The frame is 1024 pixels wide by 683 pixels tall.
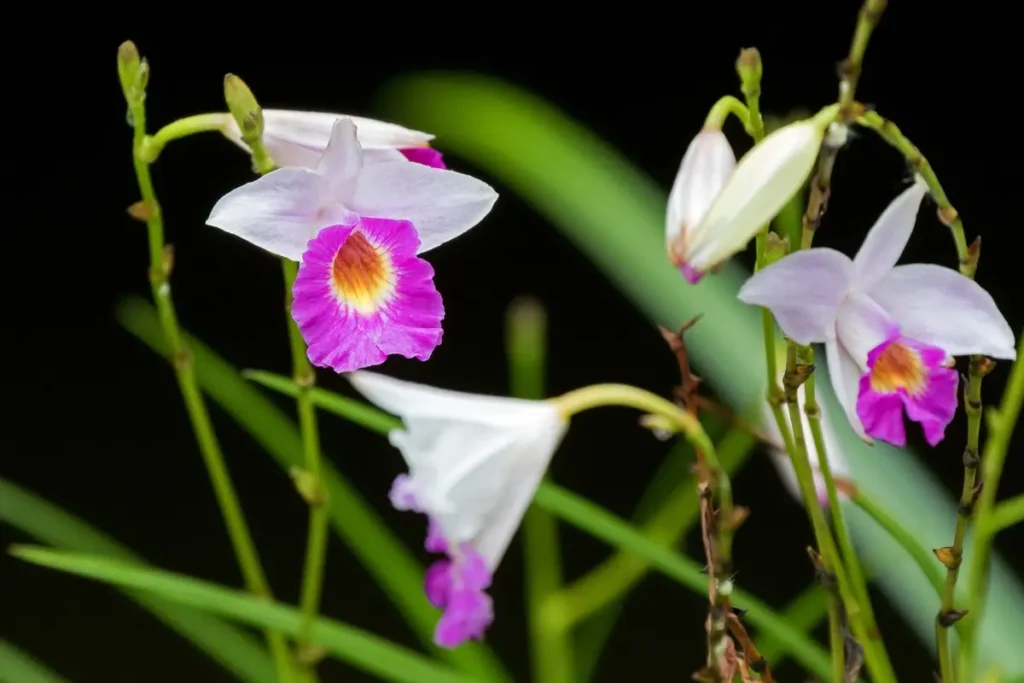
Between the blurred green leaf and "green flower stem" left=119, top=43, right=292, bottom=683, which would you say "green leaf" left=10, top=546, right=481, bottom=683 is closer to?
"green flower stem" left=119, top=43, right=292, bottom=683

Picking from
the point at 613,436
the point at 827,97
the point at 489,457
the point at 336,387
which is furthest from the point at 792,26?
the point at 489,457

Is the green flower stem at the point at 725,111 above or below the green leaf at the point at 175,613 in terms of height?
above

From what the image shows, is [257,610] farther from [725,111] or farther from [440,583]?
[725,111]

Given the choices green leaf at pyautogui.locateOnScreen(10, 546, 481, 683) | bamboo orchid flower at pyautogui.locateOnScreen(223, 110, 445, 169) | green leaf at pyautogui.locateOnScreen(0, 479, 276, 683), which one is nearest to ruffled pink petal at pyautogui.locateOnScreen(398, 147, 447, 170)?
bamboo orchid flower at pyautogui.locateOnScreen(223, 110, 445, 169)

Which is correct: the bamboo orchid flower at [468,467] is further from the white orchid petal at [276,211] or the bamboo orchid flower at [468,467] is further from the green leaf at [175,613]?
the green leaf at [175,613]

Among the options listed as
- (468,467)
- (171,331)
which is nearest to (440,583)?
(468,467)

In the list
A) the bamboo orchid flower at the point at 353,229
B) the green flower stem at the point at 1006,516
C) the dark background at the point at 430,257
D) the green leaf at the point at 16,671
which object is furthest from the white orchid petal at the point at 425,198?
the dark background at the point at 430,257

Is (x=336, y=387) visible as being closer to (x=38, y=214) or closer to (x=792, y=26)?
(x=38, y=214)
